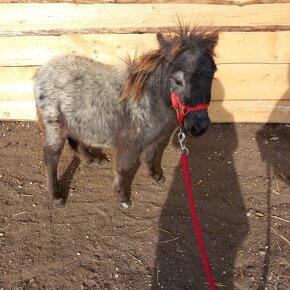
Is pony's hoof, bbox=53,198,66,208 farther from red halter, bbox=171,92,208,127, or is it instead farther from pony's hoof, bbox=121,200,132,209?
red halter, bbox=171,92,208,127

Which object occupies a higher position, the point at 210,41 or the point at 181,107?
the point at 210,41

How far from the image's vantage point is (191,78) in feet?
10.8

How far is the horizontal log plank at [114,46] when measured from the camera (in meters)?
4.50

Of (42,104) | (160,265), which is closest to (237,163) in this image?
(160,265)

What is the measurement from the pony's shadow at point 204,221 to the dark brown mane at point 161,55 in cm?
144

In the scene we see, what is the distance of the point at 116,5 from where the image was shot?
168 inches

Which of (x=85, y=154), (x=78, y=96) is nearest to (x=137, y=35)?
(x=78, y=96)

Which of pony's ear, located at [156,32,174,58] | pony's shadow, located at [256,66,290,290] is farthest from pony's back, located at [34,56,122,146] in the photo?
pony's shadow, located at [256,66,290,290]

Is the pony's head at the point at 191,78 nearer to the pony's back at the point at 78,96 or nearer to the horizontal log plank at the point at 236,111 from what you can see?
the pony's back at the point at 78,96

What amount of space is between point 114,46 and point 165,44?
124cm

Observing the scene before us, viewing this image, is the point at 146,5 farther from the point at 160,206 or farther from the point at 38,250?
the point at 38,250

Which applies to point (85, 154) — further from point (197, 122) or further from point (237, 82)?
point (237, 82)

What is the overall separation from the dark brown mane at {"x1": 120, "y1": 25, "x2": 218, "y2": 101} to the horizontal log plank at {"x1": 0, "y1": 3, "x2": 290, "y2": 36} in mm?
761

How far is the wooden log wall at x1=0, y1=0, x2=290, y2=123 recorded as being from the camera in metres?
4.30
